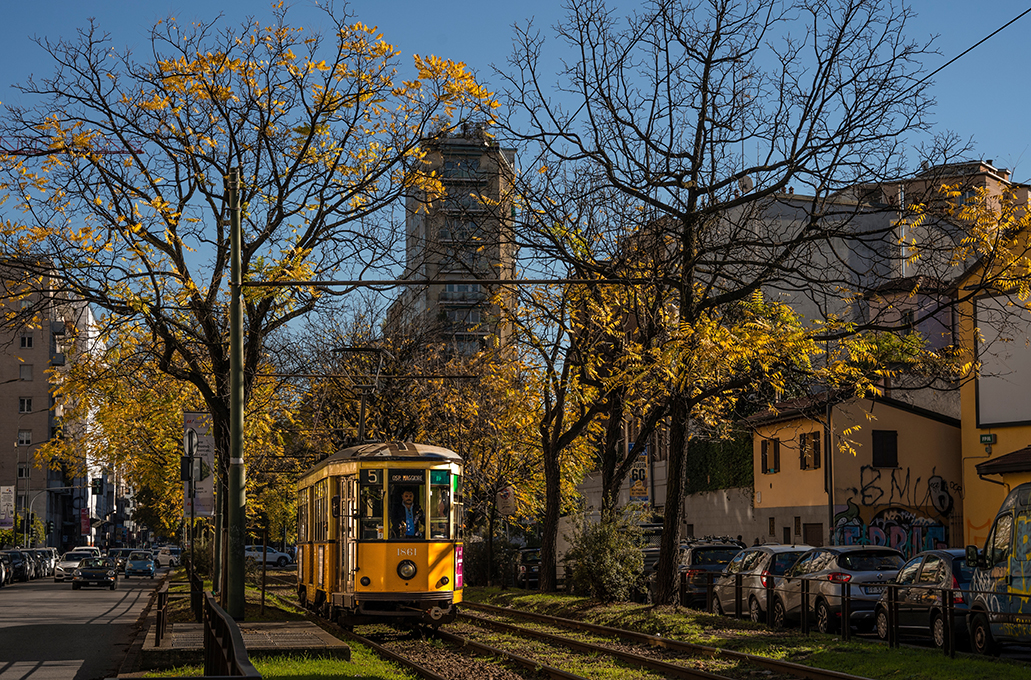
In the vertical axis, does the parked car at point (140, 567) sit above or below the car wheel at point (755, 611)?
below

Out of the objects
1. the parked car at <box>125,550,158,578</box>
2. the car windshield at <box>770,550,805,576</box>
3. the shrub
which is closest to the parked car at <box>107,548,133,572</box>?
the parked car at <box>125,550,158,578</box>

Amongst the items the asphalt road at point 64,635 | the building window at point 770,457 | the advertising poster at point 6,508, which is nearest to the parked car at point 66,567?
the asphalt road at point 64,635

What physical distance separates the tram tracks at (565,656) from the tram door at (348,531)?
1.11 m

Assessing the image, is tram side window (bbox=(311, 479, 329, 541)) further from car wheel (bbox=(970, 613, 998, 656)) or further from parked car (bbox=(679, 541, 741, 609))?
car wheel (bbox=(970, 613, 998, 656))

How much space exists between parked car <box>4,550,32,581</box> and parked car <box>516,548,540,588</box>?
1026 inches

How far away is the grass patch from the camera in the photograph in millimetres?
13664

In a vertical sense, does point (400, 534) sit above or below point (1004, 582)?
above

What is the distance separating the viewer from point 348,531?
20.2m

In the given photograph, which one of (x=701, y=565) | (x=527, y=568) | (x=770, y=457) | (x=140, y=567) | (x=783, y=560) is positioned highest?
(x=770, y=457)

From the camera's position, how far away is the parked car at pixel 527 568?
4016 centimetres

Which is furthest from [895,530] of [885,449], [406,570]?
[406,570]

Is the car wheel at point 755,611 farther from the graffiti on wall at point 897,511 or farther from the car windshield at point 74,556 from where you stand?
the car windshield at point 74,556

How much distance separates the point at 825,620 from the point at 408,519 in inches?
284

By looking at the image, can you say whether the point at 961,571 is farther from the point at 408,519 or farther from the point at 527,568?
the point at 527,568
